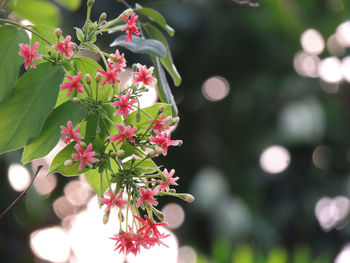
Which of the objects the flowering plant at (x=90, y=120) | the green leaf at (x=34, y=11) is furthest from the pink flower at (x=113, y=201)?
the green leaf at (x=34, y=11)

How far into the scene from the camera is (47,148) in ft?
2.01

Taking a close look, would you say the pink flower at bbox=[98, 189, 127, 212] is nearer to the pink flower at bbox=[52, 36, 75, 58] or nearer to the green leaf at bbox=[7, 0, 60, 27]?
the pink flower at bbox=[52, 36, 75, 58]

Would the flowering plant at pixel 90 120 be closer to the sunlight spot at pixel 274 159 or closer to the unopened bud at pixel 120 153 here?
the unopened bud at pixel 120 153

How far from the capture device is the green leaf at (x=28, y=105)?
2.03ft

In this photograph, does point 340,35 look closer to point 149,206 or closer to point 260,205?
point 260,205

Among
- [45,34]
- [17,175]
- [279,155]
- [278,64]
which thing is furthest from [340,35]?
[45,34]

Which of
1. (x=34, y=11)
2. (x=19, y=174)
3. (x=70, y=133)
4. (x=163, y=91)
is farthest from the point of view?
(x=19, y=174)

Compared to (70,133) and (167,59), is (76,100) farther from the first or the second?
(167,59)

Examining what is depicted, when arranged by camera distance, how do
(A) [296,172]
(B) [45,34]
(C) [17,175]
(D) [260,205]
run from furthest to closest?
(A) [296,172] < (D) [260,205] < (C) [17,175] < (B) [45,34]

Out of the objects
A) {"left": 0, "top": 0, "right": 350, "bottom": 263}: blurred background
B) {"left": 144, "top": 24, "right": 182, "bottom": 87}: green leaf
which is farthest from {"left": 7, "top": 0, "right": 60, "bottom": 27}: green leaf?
{"left": 0, "top": 0, "right": 350, "bottom": 263}: blurred background

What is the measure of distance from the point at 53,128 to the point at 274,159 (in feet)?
11.2

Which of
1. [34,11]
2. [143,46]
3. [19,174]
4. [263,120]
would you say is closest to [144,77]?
[143,46]

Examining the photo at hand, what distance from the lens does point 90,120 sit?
0.64 meters

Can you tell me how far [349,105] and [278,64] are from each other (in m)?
0.61
